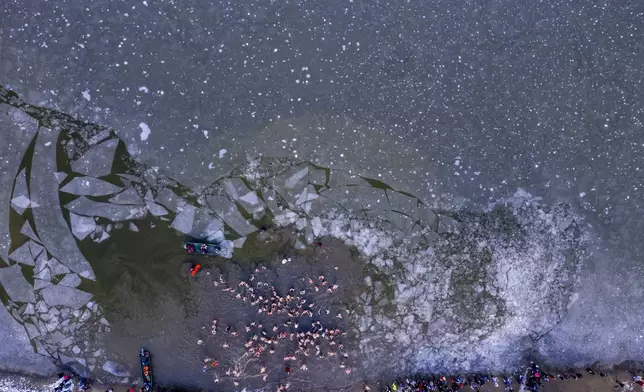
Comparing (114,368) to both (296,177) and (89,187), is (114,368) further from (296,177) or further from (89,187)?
(296,177)

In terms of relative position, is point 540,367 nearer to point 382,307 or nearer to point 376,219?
point 382,307

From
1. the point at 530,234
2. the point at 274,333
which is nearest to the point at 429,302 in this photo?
the point at 530,234

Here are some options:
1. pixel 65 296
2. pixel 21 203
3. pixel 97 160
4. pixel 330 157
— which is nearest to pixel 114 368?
pixel 65 296

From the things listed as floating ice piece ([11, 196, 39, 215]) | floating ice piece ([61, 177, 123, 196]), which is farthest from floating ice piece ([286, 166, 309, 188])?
floating ice piece ([11, 196, 39, 215])

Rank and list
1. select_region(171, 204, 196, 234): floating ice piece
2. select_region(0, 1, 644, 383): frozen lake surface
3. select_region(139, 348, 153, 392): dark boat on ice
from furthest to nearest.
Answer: select_region(139, 348, 153, 392): dark boat on ice
select_region(171, 204, 196, 234): floating ice piece
select_region(0, 1, 644, 383): frozen lake surface

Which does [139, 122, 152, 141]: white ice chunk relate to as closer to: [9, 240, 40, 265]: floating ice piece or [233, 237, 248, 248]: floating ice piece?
[233, 237, 248, 248]: floating ice piece

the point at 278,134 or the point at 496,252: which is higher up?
the point at 278,134

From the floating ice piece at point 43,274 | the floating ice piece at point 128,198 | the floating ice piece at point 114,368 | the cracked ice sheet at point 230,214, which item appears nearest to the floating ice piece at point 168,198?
the floating ice piece at point 128,198
